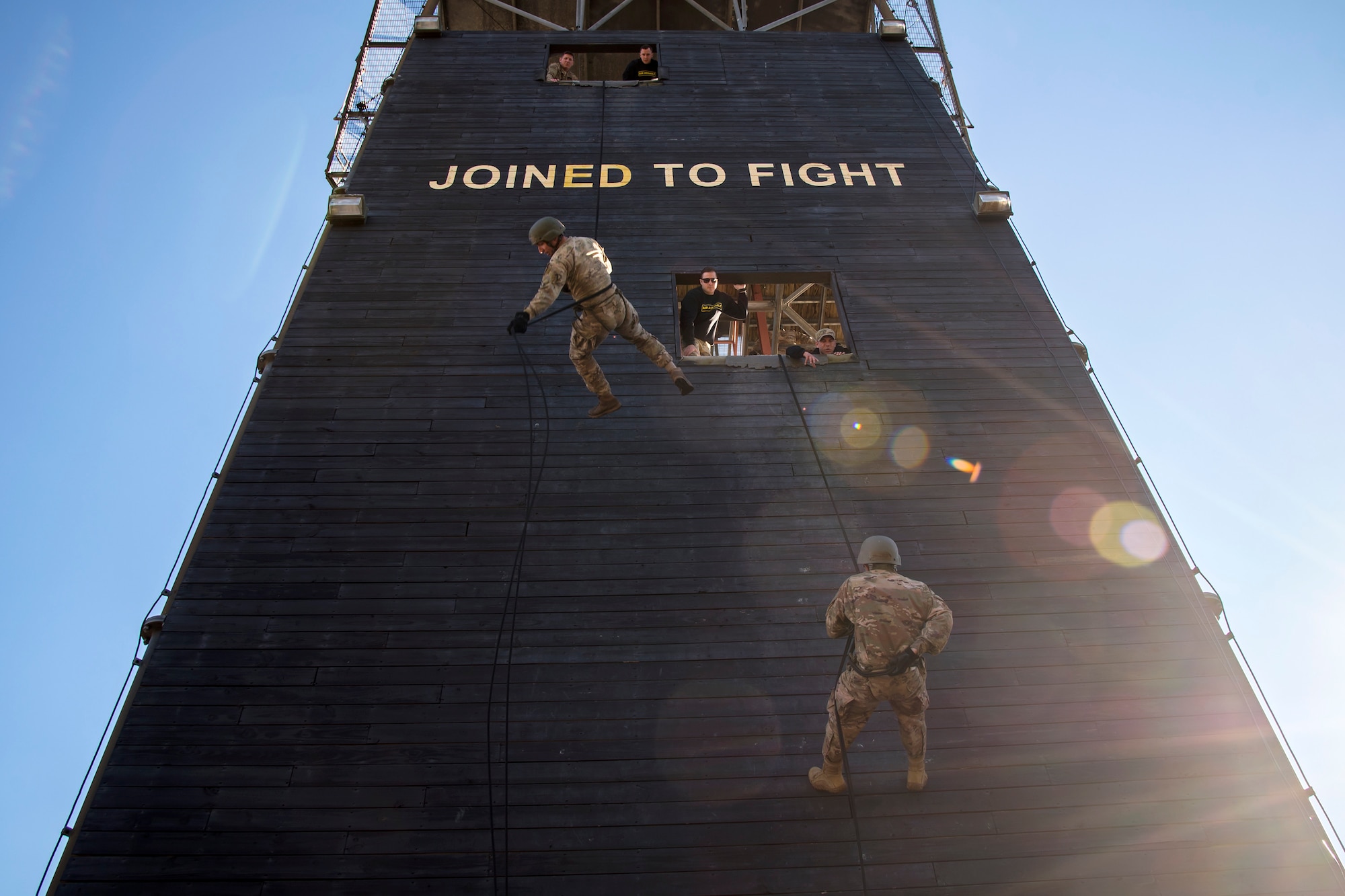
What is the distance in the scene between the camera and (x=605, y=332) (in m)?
7.57

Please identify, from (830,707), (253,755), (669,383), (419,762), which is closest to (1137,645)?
(830,707)

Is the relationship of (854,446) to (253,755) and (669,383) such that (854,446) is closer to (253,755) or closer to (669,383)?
(669,383)

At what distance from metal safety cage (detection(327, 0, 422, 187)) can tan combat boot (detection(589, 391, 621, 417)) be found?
717 cm

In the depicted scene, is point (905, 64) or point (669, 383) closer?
point (669, 383)

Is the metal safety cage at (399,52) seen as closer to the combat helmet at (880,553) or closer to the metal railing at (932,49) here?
the metal railing at (932,49)

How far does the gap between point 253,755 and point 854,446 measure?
229 inches

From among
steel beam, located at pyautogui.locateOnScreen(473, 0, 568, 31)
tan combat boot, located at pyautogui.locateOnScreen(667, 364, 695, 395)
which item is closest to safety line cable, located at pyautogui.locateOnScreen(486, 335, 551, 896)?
tan combat boot, located at pyautogui.locateOnScreen(667, 364, 695, 395)

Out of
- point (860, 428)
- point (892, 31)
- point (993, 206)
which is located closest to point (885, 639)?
point (860, 428)

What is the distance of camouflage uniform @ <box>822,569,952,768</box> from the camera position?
5.39 meters

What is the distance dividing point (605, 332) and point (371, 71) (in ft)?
30.1

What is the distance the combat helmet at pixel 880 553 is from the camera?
19.1 ft

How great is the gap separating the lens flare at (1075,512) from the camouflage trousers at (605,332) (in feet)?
12.7

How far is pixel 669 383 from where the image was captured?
349 inches

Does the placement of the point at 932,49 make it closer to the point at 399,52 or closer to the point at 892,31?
the point at 892,31
